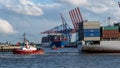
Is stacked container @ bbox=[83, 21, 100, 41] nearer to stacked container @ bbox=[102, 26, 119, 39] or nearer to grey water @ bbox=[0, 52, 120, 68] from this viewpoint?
stacked container @ bbox=[102, 26, 119, 39]

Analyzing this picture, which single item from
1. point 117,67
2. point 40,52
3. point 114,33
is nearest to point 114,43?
point 114,33

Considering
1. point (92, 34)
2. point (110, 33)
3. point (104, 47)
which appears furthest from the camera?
point (92, 34)

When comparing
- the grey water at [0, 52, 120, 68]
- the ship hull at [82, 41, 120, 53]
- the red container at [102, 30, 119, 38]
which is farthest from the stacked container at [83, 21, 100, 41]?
the grey water at [0, 52, 120, 68]

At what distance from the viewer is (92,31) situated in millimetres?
139750

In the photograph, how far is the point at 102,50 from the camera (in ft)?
458

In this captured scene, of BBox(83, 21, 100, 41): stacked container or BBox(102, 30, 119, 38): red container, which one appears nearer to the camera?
BBox(102, 30, 119, 38): red container

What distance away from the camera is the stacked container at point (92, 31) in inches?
5482

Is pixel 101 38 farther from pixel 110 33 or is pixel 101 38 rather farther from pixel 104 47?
pixel 110 33

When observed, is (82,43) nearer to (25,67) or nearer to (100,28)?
(100,28)

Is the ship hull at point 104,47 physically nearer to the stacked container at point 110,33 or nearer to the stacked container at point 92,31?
→ the stacked container at point 110,33

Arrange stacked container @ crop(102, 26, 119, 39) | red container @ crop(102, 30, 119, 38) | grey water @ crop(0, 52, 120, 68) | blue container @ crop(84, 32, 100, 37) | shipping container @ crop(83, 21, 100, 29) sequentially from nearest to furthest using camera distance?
grey water @ crop(0, 52, 120, 68) < red container @ crop(102, 30, 119, 38) < stacked container @ crop(102, 26, 119, 39) < blue container @ crop(84, 32, 100, 37) < shipping container @ crop(83, 21, 100, 29)

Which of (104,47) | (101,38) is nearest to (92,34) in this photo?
(101,38)

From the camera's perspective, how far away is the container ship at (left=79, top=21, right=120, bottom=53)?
138375mm

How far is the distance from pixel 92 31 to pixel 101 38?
3.58m
